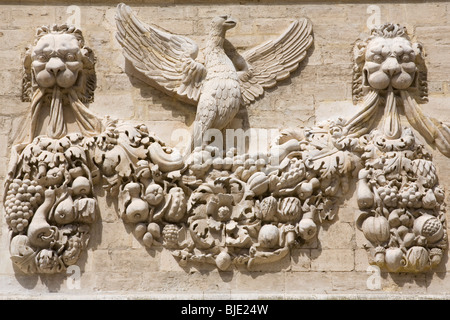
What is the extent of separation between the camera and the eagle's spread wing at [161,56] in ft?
27.7

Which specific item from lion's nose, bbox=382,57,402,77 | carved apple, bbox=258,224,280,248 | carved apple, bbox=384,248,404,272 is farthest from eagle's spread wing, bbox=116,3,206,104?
carved apple, bbox=384,248,404,272

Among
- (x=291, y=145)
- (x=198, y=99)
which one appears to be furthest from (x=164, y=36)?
(x=291, y=145)

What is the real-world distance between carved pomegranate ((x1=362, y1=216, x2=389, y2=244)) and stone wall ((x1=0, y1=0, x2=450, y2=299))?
73 mm

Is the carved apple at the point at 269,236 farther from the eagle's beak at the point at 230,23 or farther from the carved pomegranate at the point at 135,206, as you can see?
the eagle's beak at the point at 230,23

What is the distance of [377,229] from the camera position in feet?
26.8

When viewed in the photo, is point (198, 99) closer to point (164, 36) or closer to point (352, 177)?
point (164, 36)

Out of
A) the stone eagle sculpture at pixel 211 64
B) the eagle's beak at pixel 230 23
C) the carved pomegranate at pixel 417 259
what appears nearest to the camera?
the carved pomegranate at pixel 417 259

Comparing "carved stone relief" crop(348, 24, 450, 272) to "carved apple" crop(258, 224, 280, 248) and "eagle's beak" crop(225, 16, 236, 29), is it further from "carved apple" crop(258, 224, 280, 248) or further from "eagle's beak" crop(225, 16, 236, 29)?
"eagle's beak" crop(225, 16, 236, 29)

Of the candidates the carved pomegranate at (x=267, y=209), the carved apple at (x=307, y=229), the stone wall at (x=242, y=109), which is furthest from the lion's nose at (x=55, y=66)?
the carved apple at (x=307, y=229)

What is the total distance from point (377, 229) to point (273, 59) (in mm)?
1319

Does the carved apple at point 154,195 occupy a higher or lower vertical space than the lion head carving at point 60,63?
lower

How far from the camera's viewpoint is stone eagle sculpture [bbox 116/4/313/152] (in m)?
8.36

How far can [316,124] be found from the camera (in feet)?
27.8

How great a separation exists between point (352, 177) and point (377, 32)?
3.25 ft
